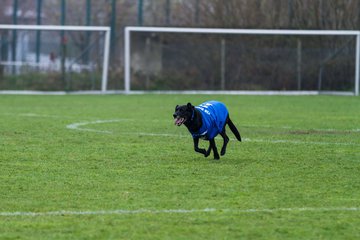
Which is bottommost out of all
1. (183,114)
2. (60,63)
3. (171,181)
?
(60,63)

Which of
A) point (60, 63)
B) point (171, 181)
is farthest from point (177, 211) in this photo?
point (60, 63)

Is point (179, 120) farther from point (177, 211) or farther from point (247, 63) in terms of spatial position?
point (247, 63)

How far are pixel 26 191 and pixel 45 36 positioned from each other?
3007 centimetres

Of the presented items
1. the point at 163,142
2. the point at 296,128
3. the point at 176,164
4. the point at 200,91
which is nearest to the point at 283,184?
the point at 176,164

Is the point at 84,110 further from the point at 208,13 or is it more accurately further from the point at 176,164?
the point at 208,13

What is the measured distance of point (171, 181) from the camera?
11086 mm

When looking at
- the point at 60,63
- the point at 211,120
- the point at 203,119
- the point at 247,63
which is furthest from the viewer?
the point at 60,63

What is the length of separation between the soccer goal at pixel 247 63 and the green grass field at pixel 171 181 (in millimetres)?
13665

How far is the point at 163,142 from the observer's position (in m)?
16.1

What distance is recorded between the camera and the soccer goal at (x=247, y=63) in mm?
34906

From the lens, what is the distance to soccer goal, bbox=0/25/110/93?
3519cm

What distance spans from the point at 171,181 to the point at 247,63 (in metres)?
24.6

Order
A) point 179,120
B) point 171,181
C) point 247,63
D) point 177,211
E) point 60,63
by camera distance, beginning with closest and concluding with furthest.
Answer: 1. point 177,211
2. point 171,181
3. point 179,120
4. point 247,63
5. point 60,63

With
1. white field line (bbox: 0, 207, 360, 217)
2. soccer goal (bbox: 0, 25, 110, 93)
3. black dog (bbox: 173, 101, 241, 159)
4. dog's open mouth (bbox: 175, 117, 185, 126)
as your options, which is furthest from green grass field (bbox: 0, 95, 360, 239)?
soccer goal (bbox: 0, 25, 110, 93)
